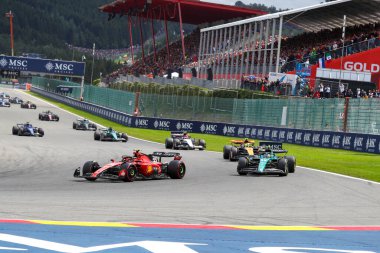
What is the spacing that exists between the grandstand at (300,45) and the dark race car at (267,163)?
73.8 feet

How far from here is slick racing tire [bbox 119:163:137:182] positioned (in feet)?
54.9

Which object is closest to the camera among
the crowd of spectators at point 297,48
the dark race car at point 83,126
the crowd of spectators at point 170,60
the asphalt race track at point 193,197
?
the asphalt race track at point 193,197

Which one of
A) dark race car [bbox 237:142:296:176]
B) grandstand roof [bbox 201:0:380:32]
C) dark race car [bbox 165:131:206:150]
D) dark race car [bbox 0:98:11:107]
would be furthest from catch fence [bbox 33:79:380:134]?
dark race car [bbox 237:142:296:176]

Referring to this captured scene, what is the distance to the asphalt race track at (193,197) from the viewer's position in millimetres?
10289

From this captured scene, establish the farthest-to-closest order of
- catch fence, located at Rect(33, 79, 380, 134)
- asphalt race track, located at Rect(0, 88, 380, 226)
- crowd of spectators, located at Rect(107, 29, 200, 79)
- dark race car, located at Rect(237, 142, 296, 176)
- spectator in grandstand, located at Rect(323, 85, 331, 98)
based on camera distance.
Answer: crowd of spectators, located at Rect(107, 29, 200, 79) < spectator in grandstand, located at Rect(323, 85, 331, 98) < catch fence, located at Rect(33, 79, 380, 134) < dark race car, located at Rect(237, 142, 296, 176) < asphalt race track, located at Rect(0, 88, 380, 226)

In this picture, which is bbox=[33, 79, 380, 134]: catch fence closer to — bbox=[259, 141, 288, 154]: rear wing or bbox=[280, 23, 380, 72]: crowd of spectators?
bbox=[280, 23, 380, 72]: crowd of spectators

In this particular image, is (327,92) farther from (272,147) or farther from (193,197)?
(193,197)

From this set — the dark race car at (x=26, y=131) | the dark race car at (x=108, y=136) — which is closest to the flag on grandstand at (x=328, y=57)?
the dark race car at (x=108, y=136)

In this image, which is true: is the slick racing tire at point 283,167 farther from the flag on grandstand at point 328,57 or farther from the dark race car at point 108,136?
the flag on grandstand at point 328,57

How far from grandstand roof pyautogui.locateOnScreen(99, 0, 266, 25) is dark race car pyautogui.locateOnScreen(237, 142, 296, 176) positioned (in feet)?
226

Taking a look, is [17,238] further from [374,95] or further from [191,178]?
[374,95]

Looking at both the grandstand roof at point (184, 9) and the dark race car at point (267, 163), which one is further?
the grandstand roof at point (184, 9)

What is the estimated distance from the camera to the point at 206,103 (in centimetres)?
5209

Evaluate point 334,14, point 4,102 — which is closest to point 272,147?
point 334,14
